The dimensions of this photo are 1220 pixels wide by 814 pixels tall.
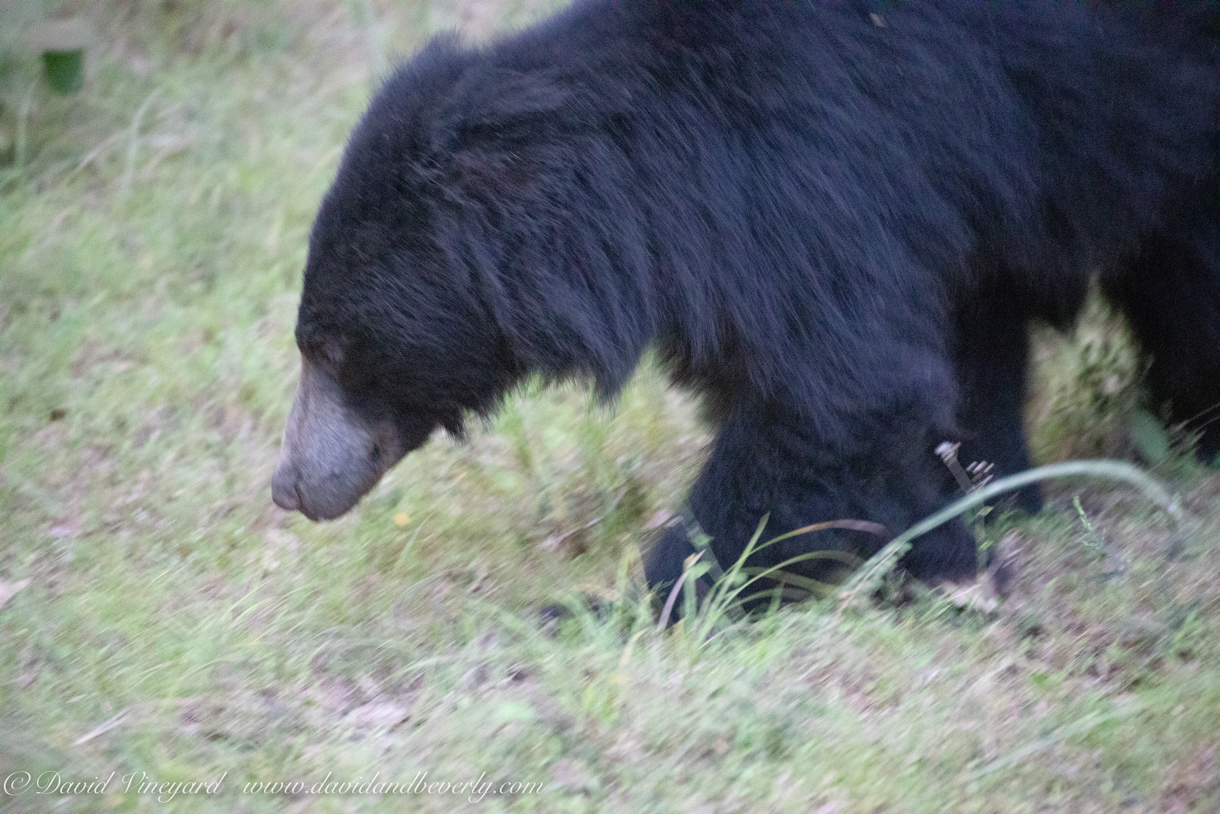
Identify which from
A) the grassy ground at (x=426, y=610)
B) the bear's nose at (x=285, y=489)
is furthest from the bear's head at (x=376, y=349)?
the grassy ground at (x=426, y=610)

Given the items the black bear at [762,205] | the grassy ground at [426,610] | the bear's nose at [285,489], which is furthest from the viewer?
the bear's nose at [285,489]

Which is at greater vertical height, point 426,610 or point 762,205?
point 762,205

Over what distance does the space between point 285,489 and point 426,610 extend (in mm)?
477

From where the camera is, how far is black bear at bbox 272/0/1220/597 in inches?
91.5

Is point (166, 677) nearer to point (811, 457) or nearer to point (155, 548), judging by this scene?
point (155, 548)

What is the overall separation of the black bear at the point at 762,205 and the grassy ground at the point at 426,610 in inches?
14.2

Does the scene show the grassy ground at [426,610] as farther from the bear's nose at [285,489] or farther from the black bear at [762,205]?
the black bear at [762,205]

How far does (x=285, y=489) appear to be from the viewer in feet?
9.11

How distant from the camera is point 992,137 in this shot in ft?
7.89

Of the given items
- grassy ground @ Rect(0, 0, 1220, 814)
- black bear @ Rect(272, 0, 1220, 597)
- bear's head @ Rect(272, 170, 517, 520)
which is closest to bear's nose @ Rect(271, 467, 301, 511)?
bear's head @ Rect(272, 170, 517, 520)

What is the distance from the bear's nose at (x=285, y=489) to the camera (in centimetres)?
276

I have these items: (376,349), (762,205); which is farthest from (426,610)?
(762,205)

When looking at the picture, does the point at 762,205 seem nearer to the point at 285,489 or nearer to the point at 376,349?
the point at 376,349

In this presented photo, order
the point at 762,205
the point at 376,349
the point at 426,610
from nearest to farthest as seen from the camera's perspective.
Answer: the point at 762,205
the point at 376,349
the point at 426,610
